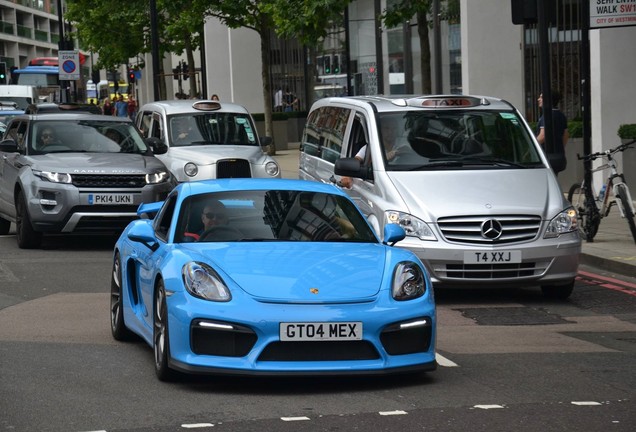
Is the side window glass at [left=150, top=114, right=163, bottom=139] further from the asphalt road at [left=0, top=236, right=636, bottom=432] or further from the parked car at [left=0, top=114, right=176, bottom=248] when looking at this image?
the asphalt road at [left=0, top=236, right=636, bottom=432]

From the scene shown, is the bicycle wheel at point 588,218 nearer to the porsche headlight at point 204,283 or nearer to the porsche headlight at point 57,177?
the porsche headlight at point 57,177

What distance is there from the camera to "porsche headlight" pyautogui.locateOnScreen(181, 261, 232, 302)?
7980mm

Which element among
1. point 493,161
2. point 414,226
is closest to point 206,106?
point 493,161

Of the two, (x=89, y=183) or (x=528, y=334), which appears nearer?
(x=528, y=334)

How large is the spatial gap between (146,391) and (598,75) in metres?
→ 16.4

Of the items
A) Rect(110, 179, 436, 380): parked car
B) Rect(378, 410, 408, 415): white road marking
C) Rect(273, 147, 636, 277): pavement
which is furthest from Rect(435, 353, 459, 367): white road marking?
Rect(273, 147, 636, 277): pavement

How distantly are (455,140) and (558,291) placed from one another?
1.88 meters

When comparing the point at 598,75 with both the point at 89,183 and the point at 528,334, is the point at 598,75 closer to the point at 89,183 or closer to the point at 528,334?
the point at 89,183

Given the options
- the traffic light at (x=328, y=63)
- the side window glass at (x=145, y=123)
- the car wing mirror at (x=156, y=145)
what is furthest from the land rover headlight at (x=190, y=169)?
the traffic light at (x=328, y=63)

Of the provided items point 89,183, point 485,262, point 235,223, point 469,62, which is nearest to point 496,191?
point 485,262

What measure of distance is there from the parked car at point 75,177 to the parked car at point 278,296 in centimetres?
818

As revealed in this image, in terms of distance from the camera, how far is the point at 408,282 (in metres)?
8.30

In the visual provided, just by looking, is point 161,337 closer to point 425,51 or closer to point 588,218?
point 588,218

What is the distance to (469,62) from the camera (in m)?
28.1
